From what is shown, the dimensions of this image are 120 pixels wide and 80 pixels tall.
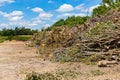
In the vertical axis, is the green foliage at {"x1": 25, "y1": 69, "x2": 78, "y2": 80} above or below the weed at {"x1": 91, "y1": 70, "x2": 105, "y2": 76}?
above

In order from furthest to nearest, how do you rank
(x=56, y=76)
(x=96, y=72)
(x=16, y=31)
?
(x=16, y=31)
(x=96, y=72)
(x=56, y=76)

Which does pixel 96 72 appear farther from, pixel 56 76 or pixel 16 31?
pixel 16 31

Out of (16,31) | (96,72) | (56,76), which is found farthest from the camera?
(16,31)

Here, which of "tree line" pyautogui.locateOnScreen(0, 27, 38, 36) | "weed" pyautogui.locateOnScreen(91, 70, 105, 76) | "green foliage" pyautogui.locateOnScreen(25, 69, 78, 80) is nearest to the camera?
"green foliage" pyautogui.locateOnScreen(25, 69, 78, 80)

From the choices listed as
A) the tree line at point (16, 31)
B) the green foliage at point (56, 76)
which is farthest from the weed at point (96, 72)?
the tree line at point (16, 31)

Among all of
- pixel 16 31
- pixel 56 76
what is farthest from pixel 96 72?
pixel 16 31

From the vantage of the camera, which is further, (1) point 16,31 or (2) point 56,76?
(1) point 16,31

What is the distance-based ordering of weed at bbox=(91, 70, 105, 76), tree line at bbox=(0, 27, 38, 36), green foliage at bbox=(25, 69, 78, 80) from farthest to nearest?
tree line at bbox=(0, 27, 38, 36) → weed at bbox=(91, 70, 105, 76) → green foliage at bbox=(25, 69, 78, 80)

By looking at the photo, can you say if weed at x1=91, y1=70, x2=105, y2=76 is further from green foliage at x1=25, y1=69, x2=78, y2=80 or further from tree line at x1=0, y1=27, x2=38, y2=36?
tree line at x1=0, y1=27, x2=38, y2=36

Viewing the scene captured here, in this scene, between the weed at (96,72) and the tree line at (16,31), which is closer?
the weed at (96,72)

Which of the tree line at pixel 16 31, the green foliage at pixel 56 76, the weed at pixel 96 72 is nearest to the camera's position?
the green foliage at pixel 56 76

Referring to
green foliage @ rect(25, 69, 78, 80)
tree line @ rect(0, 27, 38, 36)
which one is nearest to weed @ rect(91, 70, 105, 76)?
green foliage @ rect(25, 69, 78, 80)

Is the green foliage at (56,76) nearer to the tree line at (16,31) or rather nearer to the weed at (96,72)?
the weed at (96,72)

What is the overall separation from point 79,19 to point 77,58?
35.1 metres
